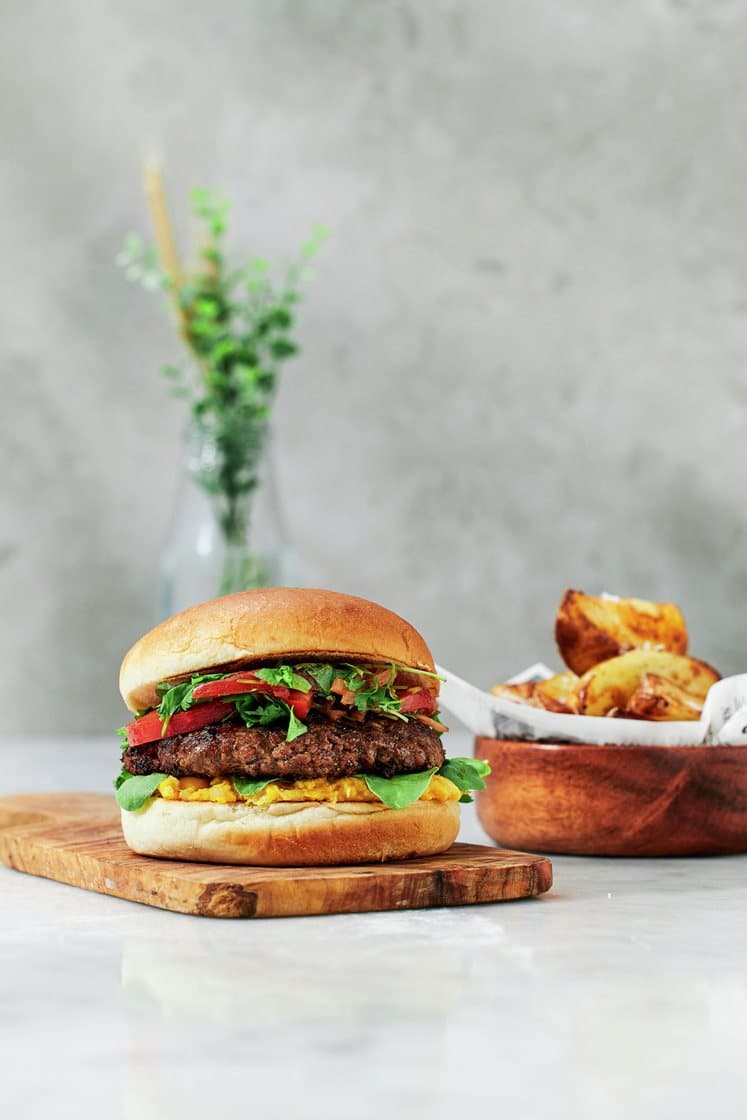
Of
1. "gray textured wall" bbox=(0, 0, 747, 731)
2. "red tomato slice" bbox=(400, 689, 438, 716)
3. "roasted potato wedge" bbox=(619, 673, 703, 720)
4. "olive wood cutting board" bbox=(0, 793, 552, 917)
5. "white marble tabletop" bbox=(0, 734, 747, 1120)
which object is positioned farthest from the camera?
"gray textured wall" bbox=(0, 0, 747, 731)

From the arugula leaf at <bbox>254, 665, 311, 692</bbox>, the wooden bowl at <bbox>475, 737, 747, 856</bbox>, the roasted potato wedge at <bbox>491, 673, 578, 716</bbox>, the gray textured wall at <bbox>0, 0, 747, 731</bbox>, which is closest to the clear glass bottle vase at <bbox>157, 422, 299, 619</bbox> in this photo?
the gray textured wall at <bbox>0, 0, 747, 731</bbox>

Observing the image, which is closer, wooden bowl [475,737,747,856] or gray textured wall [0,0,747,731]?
wooden bowl [475,737,747,856]

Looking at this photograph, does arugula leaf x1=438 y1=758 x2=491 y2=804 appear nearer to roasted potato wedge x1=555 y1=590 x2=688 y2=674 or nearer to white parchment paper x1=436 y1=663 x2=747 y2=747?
white parchment paper x1=436 y1=663 x2=747 y2=747

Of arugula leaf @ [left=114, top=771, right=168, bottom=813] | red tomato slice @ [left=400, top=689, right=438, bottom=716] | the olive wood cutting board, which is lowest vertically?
the olive wood cutting board

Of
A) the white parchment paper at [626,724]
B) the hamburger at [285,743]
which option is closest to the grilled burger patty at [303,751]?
the hamburger at [285,743]

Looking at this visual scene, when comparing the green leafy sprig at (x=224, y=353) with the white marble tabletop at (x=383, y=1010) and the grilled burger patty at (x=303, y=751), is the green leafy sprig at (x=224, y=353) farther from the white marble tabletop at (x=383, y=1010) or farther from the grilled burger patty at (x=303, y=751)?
the white marble tabletop at (x=383, y=1010)

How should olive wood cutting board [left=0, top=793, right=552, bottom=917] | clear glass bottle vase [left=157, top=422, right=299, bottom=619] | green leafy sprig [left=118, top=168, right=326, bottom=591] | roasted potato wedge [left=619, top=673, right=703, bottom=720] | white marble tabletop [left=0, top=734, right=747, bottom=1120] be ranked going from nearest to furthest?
1. white marble tabletop [left=0, top=734, right=747, bottom=1120]
2. olive wood cutting board [left=0, top=793, right=552, bottom=917]
3. roasted potato wedge [left=619, top=673, right=703, bottom=720]
4. clear glass bottle vase [left=157, top=422, right=299, bottom=619]
5. green leafy sprig [left=118, top=168, right=326, bottom=591]
